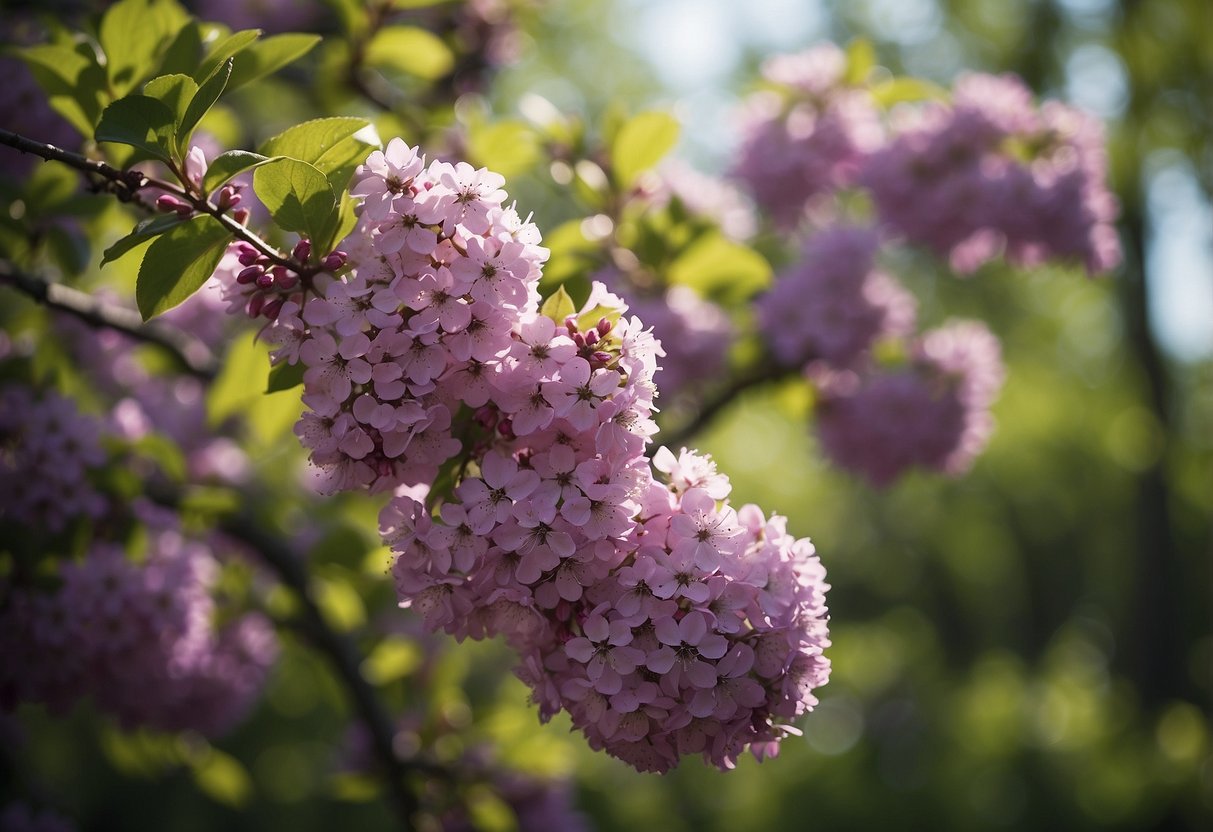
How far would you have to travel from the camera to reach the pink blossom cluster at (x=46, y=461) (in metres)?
2.48

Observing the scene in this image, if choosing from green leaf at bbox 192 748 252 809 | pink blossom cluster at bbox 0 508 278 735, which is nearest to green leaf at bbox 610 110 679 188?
pink blossom cluster at bbox 0 508 278 735

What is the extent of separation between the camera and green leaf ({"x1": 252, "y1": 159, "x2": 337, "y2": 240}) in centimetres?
156

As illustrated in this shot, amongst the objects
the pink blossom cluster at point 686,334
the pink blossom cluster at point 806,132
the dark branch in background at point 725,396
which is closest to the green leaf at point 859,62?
the pink blossom cluster at point 806,132

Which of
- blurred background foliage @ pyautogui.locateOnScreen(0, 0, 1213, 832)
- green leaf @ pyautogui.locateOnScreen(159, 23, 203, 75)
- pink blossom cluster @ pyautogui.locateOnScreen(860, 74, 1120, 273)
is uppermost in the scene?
pink blossom cluster @ pyautogui.locateOnScreen(860, 74, 1120, 273)

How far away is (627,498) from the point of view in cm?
157

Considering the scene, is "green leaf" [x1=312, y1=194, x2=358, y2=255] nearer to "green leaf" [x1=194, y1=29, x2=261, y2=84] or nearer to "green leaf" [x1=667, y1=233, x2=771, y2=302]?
"green leaf" [x1=194, y1=29, x2=261, y2=84]

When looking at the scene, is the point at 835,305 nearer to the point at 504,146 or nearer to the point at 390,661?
the point at 504,146

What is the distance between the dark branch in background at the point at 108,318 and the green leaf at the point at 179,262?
309 millimetres

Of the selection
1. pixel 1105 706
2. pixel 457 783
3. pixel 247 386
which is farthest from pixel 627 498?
pixel 1105 706

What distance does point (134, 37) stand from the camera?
211cm

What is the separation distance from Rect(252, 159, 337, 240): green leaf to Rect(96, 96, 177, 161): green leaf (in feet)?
0.64

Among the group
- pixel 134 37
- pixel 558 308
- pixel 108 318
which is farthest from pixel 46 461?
pixel 558 308

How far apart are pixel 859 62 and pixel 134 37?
8.15 feet

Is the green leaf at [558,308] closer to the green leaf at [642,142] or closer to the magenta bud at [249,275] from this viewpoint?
the magenta bud at [249,275]
